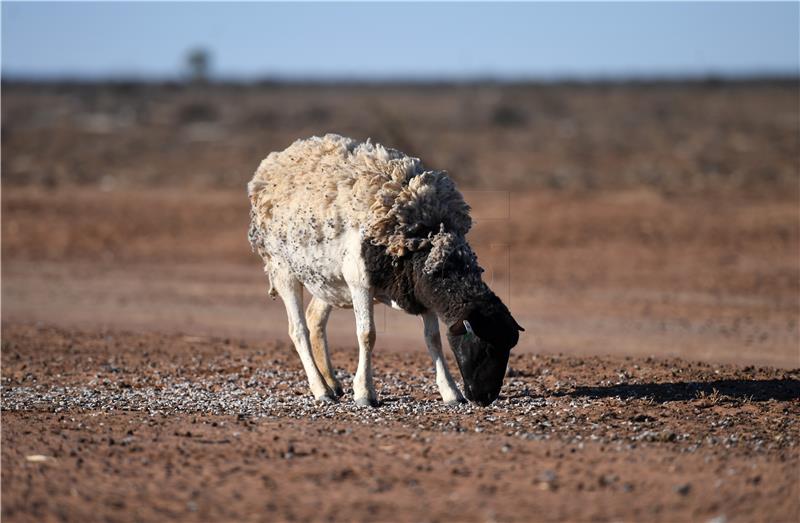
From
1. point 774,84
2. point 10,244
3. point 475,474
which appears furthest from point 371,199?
point 774,84

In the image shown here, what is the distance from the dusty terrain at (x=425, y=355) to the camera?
7129 mm

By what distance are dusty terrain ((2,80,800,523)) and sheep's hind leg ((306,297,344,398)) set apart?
466 millimetres

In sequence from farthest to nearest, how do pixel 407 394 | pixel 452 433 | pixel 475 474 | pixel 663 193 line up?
pixel 663 193, pixel 407 394, pixel 452 433, pixel 475 474

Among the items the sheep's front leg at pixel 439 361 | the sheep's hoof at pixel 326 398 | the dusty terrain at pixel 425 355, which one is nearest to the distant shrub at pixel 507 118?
the dusty terrain at pixel 425 355

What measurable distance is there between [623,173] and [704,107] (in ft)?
130

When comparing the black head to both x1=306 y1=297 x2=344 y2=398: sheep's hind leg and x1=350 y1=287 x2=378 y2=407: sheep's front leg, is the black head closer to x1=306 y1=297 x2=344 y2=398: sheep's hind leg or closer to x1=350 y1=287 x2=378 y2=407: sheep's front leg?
x1=350 y1=287 x2=378 y2=407: sheep's front leg

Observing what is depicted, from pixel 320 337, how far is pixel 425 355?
2718mm

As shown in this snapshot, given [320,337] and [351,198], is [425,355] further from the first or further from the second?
[351,198]

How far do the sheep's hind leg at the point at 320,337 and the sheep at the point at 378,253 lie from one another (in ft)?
0.26

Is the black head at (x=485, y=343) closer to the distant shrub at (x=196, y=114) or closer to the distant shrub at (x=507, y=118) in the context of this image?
the distant shrub at (x=507, y=118)

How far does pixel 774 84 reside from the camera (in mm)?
104750

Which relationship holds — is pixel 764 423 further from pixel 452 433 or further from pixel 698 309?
pixel 698 309

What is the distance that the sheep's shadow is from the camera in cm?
1027

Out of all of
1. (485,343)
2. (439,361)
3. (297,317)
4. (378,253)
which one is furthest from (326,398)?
(485,343)
